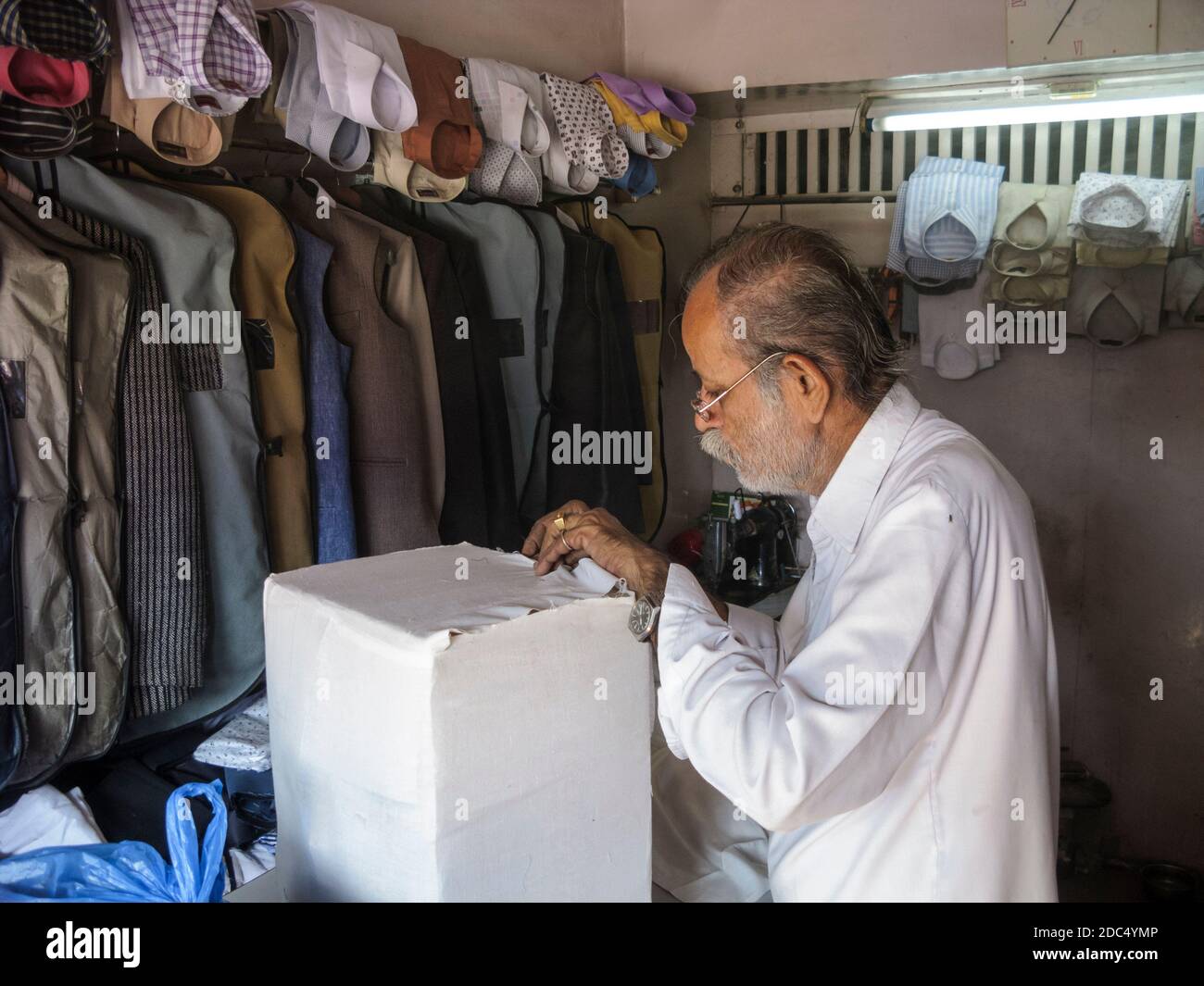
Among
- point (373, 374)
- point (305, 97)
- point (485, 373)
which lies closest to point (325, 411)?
point (373, 374)

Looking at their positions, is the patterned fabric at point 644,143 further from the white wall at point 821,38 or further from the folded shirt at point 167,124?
the folded shirt at point 167,124

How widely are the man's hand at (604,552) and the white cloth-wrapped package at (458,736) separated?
3.2 inches

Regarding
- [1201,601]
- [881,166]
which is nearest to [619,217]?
[881,166]

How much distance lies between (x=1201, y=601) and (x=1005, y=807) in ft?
7.93

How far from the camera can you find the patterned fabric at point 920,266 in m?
3.03

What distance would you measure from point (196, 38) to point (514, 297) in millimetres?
1043

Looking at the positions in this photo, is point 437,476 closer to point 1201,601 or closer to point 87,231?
point 87,231

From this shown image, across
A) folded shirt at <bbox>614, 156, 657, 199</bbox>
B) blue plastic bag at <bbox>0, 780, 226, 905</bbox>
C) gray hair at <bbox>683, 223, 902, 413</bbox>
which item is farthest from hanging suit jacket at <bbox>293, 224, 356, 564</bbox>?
folded shirt at <bbox>614, 156, 657, 199</bbox>

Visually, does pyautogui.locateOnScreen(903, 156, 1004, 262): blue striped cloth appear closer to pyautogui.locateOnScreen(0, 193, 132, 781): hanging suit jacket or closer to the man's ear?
the man's ear

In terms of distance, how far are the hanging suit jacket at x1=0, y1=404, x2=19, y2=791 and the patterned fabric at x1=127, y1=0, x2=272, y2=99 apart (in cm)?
43

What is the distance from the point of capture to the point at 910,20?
288 cm

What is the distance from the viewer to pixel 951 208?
2.96 m

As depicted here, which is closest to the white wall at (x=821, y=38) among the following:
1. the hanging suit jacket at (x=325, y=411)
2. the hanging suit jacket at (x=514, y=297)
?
the hanging suit jacket at (x=514, y=297)

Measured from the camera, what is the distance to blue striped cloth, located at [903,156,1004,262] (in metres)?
2.95
